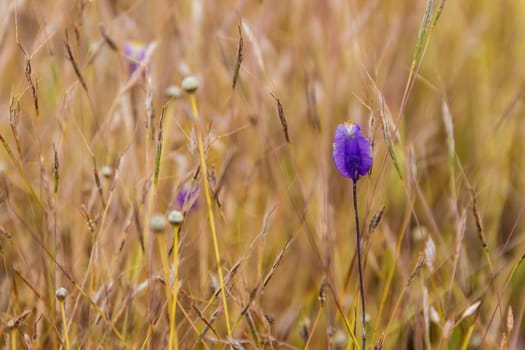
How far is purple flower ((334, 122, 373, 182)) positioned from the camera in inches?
29.5

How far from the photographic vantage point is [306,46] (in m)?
1.59

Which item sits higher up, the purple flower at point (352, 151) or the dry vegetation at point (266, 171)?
the purple flower at point (352, 151)

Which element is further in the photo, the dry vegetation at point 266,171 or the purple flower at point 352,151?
the dry vegetation at point 266,171

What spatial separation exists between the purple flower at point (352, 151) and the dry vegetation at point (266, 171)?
52mm

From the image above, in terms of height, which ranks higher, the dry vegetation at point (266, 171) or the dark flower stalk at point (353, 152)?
the dark flower stalk at point (353, 152)

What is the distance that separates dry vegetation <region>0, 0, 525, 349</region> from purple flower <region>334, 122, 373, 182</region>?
52mm

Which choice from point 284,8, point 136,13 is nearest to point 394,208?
point 284,8

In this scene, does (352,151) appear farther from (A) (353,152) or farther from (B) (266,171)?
(B) (266,171)

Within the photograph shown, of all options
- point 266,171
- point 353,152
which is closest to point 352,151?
point 353,152

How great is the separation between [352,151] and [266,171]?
→ 1.82 ft

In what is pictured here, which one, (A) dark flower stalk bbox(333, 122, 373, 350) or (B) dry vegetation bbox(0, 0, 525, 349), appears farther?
(B) dry vegetation bbox(0, 0, 525, 349)

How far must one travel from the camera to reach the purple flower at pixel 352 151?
0.75 metres

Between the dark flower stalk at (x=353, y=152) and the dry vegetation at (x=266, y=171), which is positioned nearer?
the dark flower stalk at (x=353, y=152)

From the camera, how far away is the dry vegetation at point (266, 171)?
911mm
